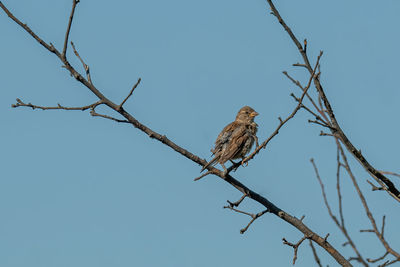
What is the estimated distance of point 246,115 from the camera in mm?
10211

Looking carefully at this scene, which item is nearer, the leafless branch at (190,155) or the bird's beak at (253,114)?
the leafless branch at (190,155)

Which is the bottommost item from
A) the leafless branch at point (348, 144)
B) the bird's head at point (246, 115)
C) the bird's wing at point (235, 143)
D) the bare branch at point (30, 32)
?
the leafless branch at point (348, 144)

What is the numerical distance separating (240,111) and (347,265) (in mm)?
5442

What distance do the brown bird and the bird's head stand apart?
0.48 ft

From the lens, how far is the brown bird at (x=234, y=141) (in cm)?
820

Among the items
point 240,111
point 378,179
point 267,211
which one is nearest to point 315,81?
point 378,179

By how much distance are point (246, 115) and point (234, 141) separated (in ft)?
5.31

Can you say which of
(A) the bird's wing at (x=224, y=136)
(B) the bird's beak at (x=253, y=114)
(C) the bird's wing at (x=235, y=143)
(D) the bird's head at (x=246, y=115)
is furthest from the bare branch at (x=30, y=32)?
(B) the bird's beak at (x=253, y=114)

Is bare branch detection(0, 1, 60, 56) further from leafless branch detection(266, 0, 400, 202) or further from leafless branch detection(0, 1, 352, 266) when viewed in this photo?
leafless branch detection(266, 0, 400, 202)

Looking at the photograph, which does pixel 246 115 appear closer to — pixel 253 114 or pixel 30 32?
pixel 253 114

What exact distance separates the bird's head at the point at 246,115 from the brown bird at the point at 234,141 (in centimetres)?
15

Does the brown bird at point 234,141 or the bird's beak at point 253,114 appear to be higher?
the bird's beak at point 253,114

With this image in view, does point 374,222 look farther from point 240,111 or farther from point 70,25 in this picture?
point 240,111

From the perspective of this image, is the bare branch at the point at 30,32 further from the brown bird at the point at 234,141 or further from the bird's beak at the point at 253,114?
the bird's beak at the point at 253,114
